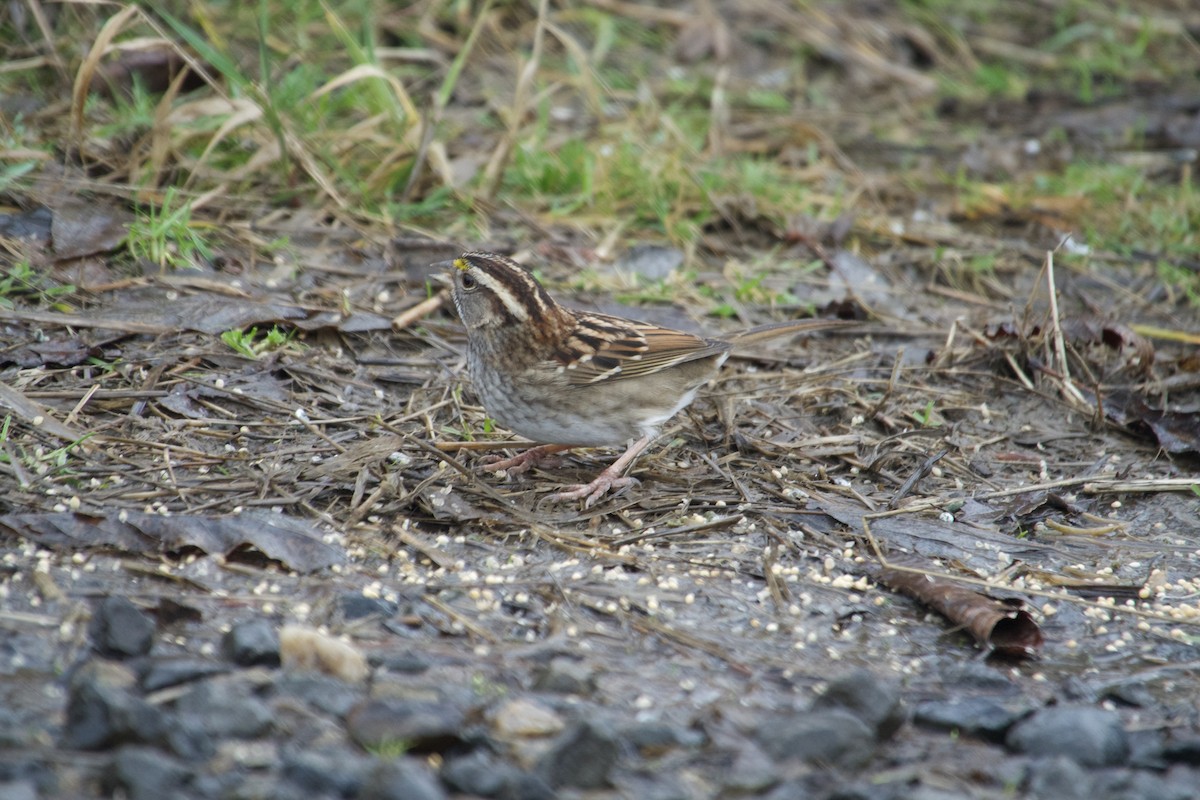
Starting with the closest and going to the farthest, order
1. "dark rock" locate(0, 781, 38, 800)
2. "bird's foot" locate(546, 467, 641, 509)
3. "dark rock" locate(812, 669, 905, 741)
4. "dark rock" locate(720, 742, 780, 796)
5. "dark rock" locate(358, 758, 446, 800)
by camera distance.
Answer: "dark rock" locate(0, 781, 38, 800) → "dark rock" locate(358, 758, 446, 800) → "dark rock" locate(720, 742, 780, 796) → "dark rock" locate(812, 669, 905, 741) → "bird's foot" locate(546, 467, 641, 509)

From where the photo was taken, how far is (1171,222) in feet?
26.7

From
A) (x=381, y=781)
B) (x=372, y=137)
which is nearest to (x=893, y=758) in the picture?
(x=381, y=781)

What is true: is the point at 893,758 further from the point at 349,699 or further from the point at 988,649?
the point at 349,699

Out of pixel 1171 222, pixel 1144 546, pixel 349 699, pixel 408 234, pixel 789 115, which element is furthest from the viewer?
pixel 789 115

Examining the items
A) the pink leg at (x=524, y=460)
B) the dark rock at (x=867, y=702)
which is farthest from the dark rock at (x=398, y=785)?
the pink leg at (x=524, y=460)

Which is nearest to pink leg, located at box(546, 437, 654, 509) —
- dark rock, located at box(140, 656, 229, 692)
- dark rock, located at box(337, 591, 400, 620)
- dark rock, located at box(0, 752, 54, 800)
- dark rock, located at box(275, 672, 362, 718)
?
dark rock, located at box(337, 591, 400, 620)

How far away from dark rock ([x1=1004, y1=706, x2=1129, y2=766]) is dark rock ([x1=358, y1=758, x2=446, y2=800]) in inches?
67.0

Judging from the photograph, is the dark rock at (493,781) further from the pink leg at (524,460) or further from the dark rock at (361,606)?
the pink leg at (524,460)

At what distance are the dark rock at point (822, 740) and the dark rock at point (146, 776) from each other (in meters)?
1.52

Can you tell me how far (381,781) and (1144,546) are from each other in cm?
350

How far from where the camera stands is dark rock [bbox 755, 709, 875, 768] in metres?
3.35

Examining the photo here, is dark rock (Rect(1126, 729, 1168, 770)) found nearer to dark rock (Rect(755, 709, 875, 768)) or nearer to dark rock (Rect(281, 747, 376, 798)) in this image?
dark rock (Rect(755, 709, 875, 768))

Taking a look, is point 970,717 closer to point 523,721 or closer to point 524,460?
point 523,721

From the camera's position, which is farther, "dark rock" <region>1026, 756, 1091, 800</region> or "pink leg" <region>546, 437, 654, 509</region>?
"pink leg" <region>546, 437, 654, 509</region>
